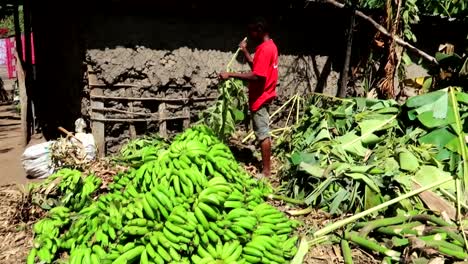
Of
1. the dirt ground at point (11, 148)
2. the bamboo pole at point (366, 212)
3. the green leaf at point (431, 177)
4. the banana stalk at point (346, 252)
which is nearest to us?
the banana stalk at point (346, 252)

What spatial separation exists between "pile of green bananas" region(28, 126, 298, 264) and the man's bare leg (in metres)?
1.50

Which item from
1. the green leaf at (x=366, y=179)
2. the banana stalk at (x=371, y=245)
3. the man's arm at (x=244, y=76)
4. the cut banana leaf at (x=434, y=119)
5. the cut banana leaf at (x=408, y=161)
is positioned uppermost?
the man's arm at (x=244, y=76)

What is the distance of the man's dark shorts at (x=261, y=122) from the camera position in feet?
16.8

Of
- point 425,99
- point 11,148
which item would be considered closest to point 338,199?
point 425,99

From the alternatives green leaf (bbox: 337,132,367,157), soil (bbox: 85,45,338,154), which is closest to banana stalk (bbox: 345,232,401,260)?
green leaf (bbox: 337,132,367,157)

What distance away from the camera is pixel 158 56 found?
19.2 feet

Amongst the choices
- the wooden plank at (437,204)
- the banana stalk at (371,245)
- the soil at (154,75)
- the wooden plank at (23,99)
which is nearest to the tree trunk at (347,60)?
the soil at (154,75)

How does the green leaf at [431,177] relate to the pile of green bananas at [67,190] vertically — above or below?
above

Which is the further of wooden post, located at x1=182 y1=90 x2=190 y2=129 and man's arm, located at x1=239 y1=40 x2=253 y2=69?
wooden post, located at x1=182 y1=90 x2=190 y2=129

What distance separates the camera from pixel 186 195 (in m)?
3.12

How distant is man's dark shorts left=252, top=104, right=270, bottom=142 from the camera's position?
511 cm

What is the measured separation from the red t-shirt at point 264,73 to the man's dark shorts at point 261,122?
63 millimetres

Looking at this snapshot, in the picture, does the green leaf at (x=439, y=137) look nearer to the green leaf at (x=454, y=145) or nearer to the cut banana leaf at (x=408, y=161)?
the green leaf at (x=454, y=145)

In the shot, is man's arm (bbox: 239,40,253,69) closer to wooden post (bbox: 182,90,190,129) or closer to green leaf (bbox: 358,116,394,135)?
wooden post (bbox: 182,90,190,129)
